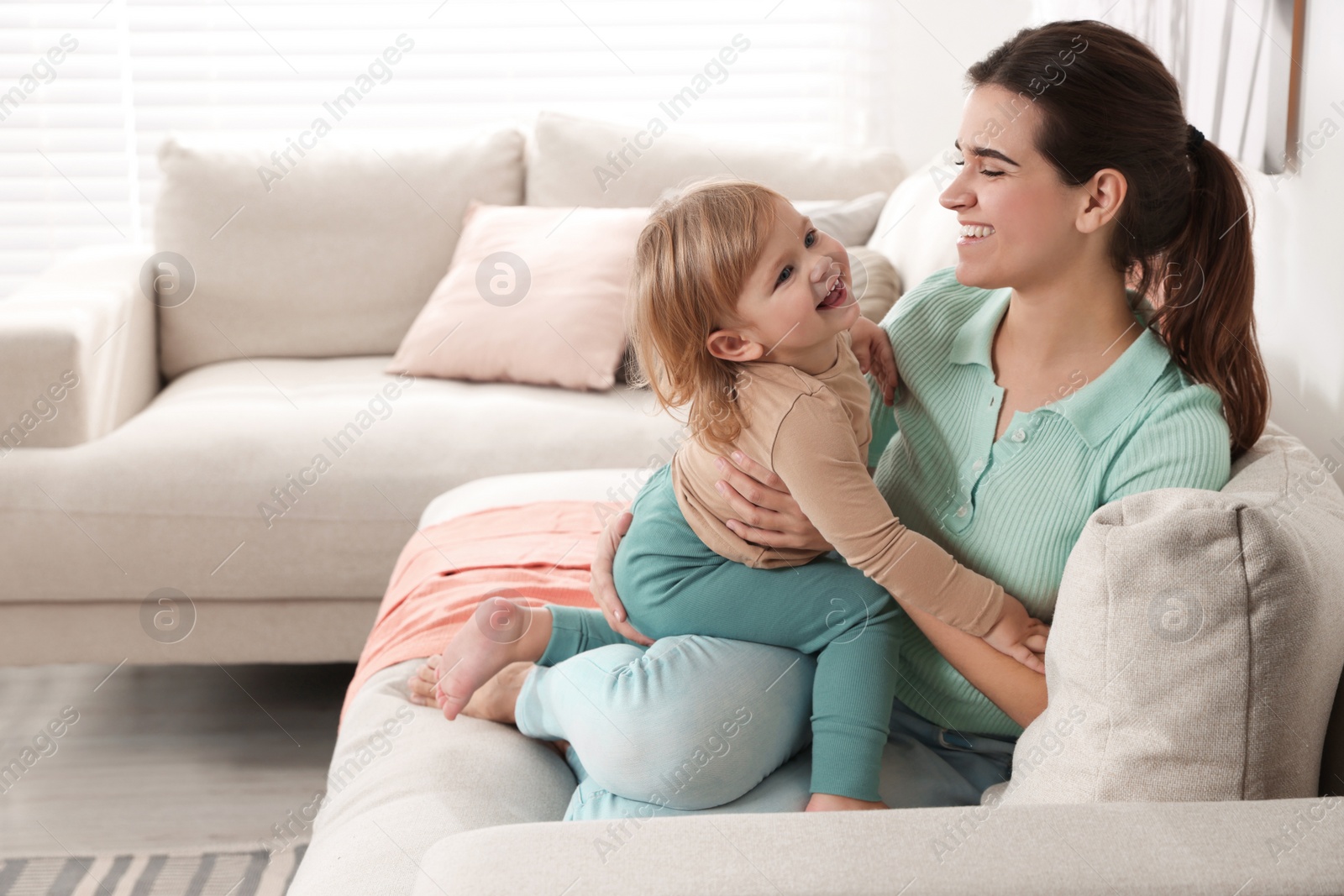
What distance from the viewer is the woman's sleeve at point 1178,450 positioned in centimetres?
98

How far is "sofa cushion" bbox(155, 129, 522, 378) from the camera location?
280 cm

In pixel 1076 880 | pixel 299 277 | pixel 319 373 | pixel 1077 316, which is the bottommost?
pixel 319 373

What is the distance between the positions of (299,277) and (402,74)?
2.82ft

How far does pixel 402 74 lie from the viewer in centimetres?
332

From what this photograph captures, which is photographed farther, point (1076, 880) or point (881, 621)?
point (881, 621)

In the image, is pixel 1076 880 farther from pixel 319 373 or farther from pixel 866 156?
pixel 866 156

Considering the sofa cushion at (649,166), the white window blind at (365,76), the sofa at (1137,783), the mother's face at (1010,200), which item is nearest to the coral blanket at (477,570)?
the sofa at (1137,783)

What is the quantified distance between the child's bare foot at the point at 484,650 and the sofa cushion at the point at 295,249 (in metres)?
1.74

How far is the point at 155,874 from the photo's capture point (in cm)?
177

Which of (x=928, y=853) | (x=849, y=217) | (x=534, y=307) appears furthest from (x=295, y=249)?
(x=928, y=853)

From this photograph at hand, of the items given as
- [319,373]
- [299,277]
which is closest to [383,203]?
[299,277]

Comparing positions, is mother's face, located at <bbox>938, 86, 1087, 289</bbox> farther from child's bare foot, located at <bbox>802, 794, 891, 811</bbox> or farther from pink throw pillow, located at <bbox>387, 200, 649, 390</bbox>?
pink throw pillow, located at <bbox>387, 200, 649, 390</bbox>

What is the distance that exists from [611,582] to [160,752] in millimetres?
1309

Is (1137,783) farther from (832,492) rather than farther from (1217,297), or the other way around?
(1217,297)
